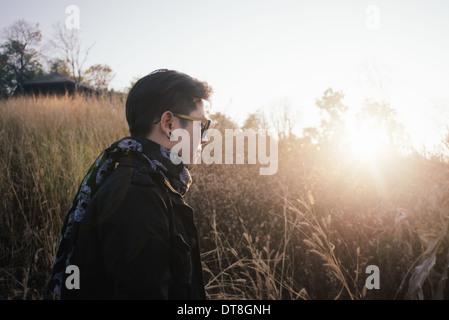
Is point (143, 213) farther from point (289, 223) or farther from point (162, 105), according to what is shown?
point (289, 223)

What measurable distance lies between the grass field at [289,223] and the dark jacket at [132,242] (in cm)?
105

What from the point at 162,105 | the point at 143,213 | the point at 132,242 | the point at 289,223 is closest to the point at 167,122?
the point at 162,105

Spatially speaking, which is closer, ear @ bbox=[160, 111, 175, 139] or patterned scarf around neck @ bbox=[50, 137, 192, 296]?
patterned scarf around neck @ bbox=[50, 137, 192, 296]

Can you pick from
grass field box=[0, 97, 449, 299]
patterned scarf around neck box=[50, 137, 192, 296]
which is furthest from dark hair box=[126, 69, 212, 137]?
grass field box=[0, 97, 449, 299]

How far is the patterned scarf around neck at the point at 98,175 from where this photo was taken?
1271mm

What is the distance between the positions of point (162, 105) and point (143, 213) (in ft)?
2.12

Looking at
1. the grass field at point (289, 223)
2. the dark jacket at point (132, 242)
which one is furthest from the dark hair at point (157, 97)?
the grass field at point (289, 223)

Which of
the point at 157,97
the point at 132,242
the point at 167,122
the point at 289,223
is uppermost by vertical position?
the point at 157,97

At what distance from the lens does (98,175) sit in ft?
4.21

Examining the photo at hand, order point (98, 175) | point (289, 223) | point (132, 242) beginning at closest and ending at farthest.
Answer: point (132, 242) → point (98, 175) → point (289, 223)

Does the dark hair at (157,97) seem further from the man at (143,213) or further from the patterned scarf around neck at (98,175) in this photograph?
the patterned scarf around neck at (98,175)

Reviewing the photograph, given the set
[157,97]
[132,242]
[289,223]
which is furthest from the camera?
[289,223]

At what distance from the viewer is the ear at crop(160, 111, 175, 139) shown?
4.62ft

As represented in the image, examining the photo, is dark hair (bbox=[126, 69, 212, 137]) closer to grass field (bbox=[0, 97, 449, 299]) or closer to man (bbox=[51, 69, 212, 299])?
man (bbox=[51, 69, 212, 299])
